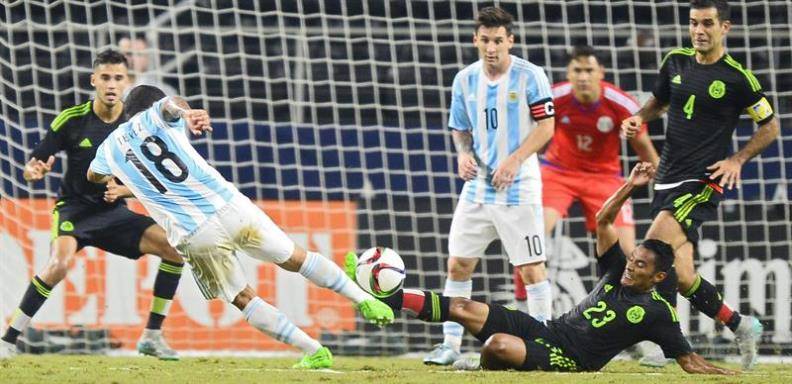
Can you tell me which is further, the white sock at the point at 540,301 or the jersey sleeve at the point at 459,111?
the jersey sleeve at the point at 459,111

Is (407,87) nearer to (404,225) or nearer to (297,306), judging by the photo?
(404,225)

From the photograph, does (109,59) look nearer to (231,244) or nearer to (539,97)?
(231,244)

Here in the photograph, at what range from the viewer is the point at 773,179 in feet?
33.1

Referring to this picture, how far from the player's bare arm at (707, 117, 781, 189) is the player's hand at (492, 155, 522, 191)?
1.06m

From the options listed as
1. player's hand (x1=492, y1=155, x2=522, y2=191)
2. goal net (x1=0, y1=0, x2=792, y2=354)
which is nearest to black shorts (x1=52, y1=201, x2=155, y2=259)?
goal net (x1=0, y1=0, x2=792, y2=354)

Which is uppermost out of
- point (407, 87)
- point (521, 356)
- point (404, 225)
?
point (407, 87)

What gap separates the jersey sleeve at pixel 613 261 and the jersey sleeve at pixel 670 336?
1.35ft

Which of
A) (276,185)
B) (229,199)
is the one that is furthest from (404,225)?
(229,199)

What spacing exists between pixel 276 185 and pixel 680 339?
437 cm

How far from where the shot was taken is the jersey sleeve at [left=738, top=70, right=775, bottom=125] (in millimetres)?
7238

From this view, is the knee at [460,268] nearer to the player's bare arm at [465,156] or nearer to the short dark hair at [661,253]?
the player's bare arm at [465,156]

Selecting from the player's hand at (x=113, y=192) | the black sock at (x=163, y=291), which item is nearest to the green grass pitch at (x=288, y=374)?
the black sock at (x=163, y=291)

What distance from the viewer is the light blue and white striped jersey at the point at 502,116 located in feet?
25.6

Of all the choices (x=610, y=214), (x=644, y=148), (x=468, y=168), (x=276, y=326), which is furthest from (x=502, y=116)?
(x=276, y=326)
